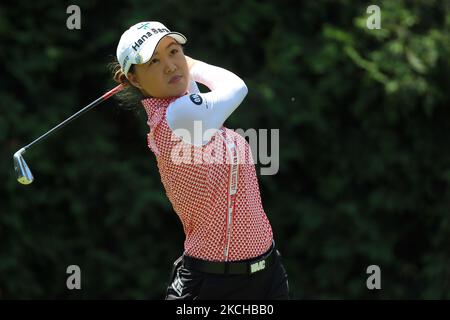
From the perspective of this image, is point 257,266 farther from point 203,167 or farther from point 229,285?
point 203,167

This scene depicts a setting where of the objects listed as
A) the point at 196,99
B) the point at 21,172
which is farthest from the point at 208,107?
Answer: the point at 21,172

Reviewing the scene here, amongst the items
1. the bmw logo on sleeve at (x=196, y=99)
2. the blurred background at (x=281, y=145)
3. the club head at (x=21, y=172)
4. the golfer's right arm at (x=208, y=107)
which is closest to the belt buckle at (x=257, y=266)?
the golfer's right arm at (x=208, y=107)

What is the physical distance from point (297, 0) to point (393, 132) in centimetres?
91

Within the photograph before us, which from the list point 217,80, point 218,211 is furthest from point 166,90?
point 218,211

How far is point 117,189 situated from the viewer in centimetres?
459

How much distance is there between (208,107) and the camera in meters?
2.19

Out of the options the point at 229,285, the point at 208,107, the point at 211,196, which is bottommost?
the point at 229,285

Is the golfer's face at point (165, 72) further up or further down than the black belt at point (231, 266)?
further up

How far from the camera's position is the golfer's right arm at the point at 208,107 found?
2.17m

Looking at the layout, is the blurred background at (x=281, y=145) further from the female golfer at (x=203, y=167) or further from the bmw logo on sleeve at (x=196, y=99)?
the bmw logo on sleeve at (x=196, y=99)

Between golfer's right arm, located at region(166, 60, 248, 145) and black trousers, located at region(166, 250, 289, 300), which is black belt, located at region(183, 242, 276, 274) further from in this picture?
golfer's right arm, located at region(166, 60, 248, 145)

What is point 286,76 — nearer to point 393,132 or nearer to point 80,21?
point 393,132

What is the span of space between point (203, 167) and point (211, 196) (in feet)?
0.28

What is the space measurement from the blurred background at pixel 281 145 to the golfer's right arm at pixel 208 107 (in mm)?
2243
